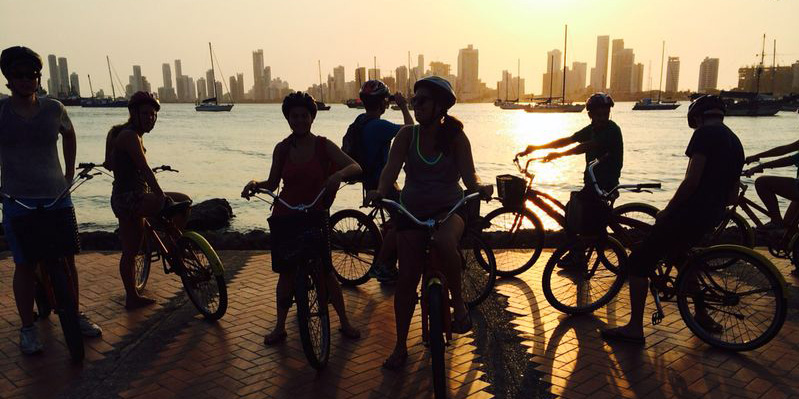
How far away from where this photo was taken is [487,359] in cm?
436

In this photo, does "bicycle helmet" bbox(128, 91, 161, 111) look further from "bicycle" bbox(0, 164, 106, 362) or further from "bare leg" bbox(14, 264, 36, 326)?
"bare leg" bbox(14, 264, 36, 326)

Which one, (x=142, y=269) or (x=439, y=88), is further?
(x=142, y=269)

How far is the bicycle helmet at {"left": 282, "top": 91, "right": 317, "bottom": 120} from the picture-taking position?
4.24 metres

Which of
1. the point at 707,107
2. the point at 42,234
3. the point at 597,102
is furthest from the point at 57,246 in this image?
the point at 597,102

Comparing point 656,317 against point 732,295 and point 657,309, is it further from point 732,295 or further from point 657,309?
point 732,295

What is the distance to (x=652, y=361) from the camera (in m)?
4.29

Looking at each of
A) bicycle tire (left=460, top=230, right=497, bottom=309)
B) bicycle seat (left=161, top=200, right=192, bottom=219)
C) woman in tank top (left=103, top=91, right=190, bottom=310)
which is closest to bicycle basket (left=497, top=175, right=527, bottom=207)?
bicycle tire (left=460, top=230, right=497, bottom=309)

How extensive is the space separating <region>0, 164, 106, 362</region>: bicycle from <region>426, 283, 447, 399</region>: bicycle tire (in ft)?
8.56

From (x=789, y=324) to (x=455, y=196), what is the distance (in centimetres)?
341

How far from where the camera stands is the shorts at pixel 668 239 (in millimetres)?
4266

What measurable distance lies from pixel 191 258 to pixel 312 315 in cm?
181

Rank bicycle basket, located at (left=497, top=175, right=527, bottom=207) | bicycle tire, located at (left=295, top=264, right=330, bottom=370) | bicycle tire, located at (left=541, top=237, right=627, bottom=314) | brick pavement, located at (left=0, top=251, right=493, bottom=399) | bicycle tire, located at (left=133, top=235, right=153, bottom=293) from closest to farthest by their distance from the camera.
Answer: bicycle tire, located at (left=295, top=264, right=330, bottom=370), brick pavement, located at (left=0, top=251, right=493, bottom=399), bicycle tire, located at (left=541, top=237, right=627, bottom=314), bicycle basket, located at (left=497, top=175, right=527, bottom=207), bicycle tire, located at (left=133, top=235, right=153, bottom=293)

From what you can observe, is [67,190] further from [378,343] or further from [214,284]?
[378,343]

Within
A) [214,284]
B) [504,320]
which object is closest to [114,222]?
[214,284]
